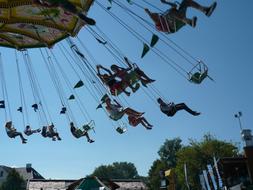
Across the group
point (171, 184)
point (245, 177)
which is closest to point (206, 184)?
point (245, 177)

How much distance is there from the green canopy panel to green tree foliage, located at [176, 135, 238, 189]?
49.8 metres

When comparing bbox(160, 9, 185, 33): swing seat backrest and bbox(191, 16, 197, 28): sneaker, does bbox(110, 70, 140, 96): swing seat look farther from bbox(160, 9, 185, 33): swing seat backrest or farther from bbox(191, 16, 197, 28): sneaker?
bbox(191, 16, 197, 28): sneaker

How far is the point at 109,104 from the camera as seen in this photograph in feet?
56.3

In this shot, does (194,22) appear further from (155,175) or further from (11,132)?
(155,175)

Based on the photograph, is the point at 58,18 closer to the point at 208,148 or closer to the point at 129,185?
the point at 129,185

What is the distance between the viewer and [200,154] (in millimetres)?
68000

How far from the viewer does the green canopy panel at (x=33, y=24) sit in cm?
1672

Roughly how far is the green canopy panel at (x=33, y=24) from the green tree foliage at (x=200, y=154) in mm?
49770

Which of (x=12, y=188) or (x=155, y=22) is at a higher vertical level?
(x=12, y=188)

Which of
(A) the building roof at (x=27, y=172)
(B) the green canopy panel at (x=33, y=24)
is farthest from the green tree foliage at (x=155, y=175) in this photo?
(B) the green canopy panel at (x=33, y=24)

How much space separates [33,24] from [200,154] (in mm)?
53940

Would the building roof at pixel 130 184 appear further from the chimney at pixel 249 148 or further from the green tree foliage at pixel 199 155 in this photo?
the chimney at pixel 249 148

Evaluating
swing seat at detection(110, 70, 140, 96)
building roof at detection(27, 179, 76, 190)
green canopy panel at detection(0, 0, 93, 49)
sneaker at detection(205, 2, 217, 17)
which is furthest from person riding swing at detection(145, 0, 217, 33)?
building roof at detection(27, 179, 76, 190)

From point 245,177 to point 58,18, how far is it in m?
28.0
